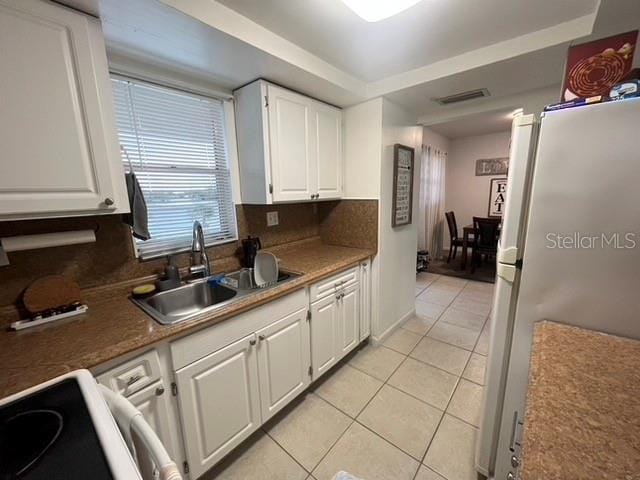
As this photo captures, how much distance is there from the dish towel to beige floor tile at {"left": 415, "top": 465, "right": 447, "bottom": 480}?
1.85 m

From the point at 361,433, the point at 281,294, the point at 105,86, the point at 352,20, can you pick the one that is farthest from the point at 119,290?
the point at 352,20

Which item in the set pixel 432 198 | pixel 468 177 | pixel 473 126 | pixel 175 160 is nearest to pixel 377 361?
pixel 175 160

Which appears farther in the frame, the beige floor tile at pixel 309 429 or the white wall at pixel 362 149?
the white wall at pixel 362 149

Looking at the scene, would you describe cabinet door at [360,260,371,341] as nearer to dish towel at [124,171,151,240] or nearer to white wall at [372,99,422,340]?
white wall at [372,99,422,340]

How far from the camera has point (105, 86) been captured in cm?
107

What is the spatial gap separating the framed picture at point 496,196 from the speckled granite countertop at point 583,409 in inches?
186

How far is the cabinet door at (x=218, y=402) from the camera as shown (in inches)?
45.9

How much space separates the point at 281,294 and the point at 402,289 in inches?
64.6

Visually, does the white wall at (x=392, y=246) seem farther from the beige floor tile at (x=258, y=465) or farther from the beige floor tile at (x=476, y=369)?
the beige floor tile at (x=258, y=465)

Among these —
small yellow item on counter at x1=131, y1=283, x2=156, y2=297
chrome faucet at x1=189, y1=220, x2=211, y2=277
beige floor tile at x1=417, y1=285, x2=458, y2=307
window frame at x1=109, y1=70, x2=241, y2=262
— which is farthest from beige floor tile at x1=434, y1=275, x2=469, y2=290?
small yellow item on counter at x1=131, y1=283, x2=156, y2=297

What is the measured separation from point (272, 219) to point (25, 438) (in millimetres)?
1765

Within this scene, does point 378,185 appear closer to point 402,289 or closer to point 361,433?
point 402,289

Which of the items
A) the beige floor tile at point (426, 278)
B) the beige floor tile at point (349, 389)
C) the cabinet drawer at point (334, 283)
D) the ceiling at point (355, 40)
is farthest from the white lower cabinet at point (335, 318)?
the beige floor tile at point (426, 278)

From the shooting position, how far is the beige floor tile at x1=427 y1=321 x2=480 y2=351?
2414mm
